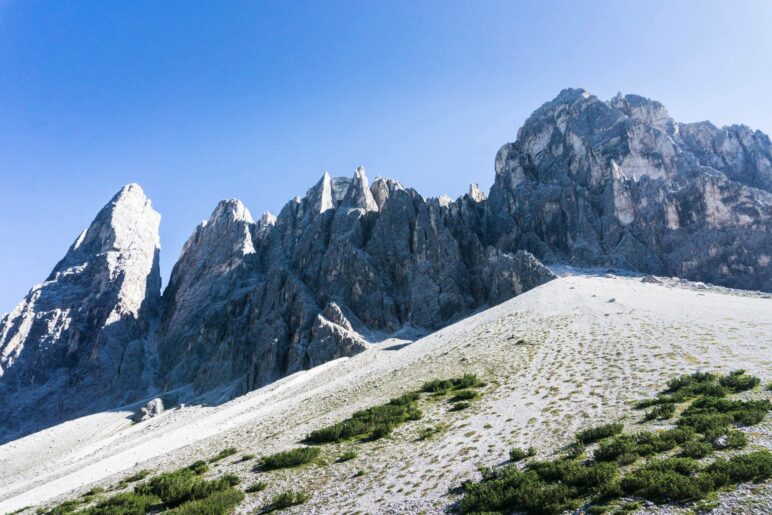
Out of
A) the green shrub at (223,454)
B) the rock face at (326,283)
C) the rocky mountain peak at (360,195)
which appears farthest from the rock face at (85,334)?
the green shrub at (223,454)

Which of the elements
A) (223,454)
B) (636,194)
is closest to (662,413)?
(223,454)

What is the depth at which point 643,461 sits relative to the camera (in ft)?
46.7

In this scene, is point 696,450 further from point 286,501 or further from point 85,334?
point 85,334

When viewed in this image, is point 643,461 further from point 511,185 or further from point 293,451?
point 511,185

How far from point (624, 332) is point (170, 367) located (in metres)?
121

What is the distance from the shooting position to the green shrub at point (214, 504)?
15906 mm

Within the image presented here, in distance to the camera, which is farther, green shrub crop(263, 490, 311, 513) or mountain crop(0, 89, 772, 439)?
mountain crop(0, 89, 772, 439)

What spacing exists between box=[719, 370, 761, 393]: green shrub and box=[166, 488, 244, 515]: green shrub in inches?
867

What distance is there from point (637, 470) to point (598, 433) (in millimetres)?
3742

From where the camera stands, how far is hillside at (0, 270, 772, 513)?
17.1 metres

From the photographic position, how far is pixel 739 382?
20484 mm

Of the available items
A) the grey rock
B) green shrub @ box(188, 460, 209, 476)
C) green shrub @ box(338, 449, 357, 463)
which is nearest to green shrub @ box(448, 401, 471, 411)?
green shrub @ box(338, 449, 357, 463)

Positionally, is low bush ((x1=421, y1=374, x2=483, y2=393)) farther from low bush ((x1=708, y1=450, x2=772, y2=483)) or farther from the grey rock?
the grey rock

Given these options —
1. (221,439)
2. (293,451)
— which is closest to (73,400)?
(221,439)
